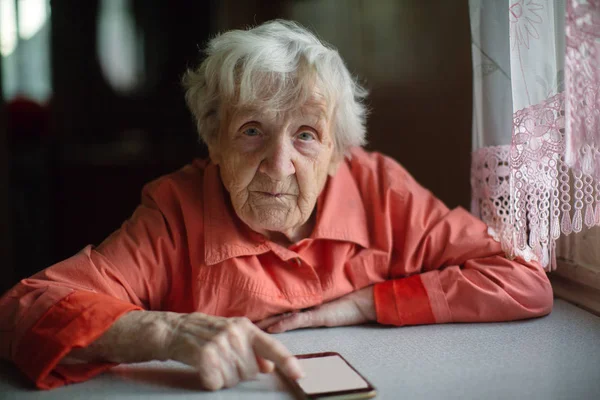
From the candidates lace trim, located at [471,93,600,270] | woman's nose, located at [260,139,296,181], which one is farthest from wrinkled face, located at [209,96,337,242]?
lace trim, located at [471,93,600,270]

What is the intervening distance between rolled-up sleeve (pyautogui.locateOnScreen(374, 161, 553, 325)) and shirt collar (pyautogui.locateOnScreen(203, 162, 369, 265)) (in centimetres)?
10

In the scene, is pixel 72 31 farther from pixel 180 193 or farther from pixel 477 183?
pixel 477 183

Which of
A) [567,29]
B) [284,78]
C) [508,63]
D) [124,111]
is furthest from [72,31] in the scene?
[567,29]

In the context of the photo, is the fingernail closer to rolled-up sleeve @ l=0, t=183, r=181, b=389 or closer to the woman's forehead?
rolled-up sleeve @ l=0, t=183, r=181, b=389

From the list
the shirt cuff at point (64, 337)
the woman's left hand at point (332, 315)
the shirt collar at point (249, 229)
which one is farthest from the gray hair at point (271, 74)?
the shirt cuff at point (64, 337)

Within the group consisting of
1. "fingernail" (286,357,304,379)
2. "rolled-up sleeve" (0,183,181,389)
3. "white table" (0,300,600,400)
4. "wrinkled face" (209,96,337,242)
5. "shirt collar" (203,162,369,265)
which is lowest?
"white table" (0,300,600,400)

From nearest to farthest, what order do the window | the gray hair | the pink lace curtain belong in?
the pink lace curtain → the gray hair → the window

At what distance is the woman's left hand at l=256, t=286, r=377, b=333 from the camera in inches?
54.4

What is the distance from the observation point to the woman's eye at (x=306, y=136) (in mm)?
1371

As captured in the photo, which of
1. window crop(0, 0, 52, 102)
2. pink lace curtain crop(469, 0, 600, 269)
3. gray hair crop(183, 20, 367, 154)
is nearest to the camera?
pink lace curtain crop(469, 0, 600, 269)

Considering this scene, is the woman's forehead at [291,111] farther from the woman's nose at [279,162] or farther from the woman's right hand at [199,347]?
the woman's right hand at [199,347]

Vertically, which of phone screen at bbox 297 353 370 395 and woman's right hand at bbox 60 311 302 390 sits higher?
woman's right hand at bbox 60 311 302 390

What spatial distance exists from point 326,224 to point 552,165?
57 cm

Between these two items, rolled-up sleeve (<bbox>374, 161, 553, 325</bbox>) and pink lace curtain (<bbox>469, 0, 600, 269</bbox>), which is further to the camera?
rolled-up sleeve (<bbox>374, 161, 553, 325</bbox>)
